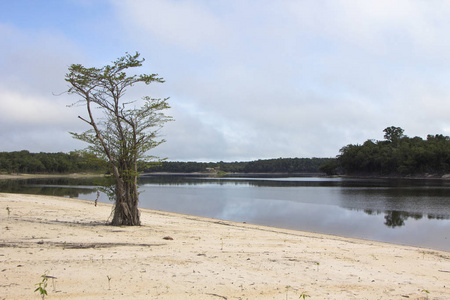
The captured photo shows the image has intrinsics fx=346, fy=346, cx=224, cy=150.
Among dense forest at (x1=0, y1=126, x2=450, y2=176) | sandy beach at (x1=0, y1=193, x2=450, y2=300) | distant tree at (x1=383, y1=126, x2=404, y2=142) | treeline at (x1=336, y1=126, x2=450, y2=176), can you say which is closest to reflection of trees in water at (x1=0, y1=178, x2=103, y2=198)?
dense forest at (x1=0, y1=126, x2=450, y2=176)

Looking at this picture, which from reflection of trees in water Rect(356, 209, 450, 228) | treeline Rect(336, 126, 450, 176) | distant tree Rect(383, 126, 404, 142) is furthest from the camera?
distant tree Rect(383, 126, 404, 142)

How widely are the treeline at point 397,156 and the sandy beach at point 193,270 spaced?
99783 mm

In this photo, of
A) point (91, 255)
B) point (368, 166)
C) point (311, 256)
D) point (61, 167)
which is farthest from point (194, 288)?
point (61, 167)

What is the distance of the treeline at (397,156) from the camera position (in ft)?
317

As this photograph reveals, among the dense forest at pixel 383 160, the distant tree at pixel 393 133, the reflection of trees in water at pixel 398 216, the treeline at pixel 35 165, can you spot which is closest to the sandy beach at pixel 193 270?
the reflection of trees in water at pixel 398 216

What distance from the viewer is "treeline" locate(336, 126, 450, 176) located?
96.8 metres

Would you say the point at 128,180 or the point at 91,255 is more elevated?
Result: the point at 128,180

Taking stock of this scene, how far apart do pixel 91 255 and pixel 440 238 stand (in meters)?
18.8

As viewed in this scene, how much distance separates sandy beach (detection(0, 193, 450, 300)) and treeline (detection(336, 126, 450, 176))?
9978 centimetres

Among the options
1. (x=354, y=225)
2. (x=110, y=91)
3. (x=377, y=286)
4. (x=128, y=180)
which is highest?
(x=110, y=91)

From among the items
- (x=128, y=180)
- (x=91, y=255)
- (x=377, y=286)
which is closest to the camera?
(x=377, y=286)

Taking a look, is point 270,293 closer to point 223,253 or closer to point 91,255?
point 223,253

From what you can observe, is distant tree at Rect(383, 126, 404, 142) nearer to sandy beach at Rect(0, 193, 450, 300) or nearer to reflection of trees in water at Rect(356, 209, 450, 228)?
reflection of trees in water at Rect(356, 209, 450, 228)

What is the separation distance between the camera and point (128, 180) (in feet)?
45.6
